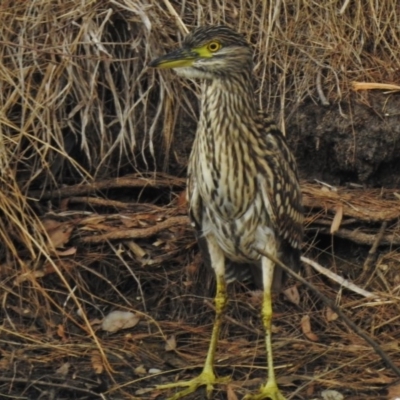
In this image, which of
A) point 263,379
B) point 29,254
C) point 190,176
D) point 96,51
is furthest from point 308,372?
point 96,51

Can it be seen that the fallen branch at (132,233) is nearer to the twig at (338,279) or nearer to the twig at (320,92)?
the twig at (338,279)

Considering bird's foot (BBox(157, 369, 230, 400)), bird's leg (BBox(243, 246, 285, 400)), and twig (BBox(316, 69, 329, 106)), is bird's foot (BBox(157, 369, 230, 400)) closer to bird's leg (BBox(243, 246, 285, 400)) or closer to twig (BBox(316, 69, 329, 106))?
bird's leg (BBox(243, 246, 285, 400))

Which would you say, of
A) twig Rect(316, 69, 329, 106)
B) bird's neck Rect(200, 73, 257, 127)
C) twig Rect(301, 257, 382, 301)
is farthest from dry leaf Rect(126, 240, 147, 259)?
twig Rect(316, 69, 329, 106)

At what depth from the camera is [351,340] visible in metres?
5.98

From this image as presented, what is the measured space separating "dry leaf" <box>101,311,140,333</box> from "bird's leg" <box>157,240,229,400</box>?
497 mm

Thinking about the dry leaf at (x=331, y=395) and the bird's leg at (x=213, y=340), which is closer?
the dry leaf at (x=331, y=395)

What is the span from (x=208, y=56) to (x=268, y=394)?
1500 mm

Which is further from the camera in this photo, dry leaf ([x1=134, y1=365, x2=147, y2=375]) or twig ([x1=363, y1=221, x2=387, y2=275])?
twig ([x1=363, y1=221, x2=387, y2=275])

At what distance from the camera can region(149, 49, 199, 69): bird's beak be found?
17.5ft

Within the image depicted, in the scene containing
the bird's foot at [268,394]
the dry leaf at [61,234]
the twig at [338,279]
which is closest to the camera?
the bird's foot at [268,394]

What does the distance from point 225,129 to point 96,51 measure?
1.39 meters

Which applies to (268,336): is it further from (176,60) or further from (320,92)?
(320,92)

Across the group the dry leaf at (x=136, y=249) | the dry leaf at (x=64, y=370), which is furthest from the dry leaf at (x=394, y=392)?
the dry leaf at (x=136, y=249)

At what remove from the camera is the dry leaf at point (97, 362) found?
18.7ft
